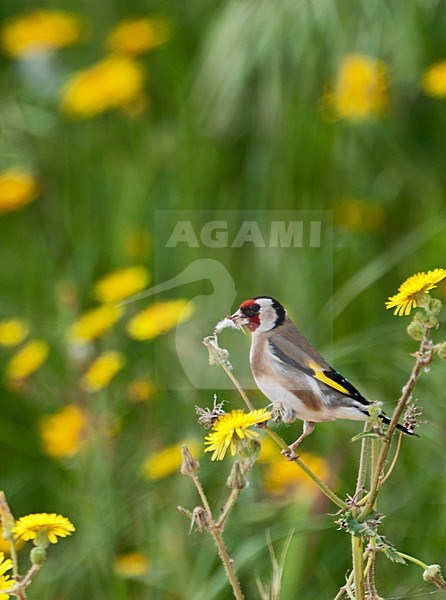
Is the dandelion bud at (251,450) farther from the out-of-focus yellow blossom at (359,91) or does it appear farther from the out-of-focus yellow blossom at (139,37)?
the out-of-focus yellow blossom at (139,37)

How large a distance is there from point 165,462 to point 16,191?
2.75ft

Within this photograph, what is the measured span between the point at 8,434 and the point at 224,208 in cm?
40

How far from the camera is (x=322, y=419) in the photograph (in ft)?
1.11

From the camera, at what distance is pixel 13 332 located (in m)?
1.32

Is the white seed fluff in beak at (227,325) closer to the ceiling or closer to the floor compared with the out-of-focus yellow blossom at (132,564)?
closer to the ceiling

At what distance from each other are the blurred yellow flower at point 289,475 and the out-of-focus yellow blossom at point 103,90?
90cm

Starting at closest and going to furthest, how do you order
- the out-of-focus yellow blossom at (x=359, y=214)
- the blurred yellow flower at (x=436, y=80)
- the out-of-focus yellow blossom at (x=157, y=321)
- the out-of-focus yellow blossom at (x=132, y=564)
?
the out-of-focus yellow blossom at (x=157, y=321), the out-of-focus yellow blossom at (x=132, y=564), the blurred yellow flower at (x=436, y=80), the out-of-focus yellow blossom at (x=359, y=214)

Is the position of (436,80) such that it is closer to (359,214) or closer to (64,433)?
(359,214)

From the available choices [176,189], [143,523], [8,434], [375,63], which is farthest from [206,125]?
[143,523]

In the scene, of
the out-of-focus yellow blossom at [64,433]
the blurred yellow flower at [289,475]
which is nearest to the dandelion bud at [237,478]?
the blurred yellow flower at [289,475]

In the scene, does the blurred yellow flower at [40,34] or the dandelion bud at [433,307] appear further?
the blurred yellow flower at [40,34]

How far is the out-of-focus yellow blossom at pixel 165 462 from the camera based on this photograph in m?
1.02

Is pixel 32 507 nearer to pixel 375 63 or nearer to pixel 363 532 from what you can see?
pixel 375 63

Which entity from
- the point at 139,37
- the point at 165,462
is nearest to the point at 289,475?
the point at 165,462
